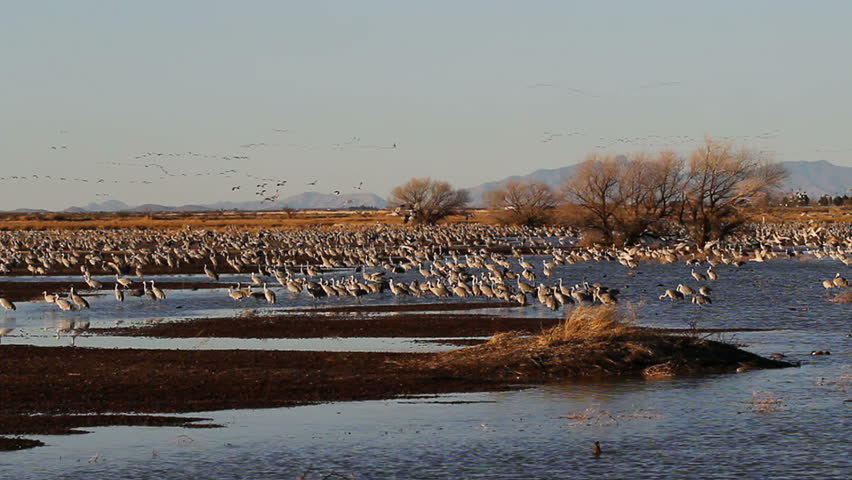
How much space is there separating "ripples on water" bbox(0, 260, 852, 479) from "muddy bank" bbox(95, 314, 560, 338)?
789 cm

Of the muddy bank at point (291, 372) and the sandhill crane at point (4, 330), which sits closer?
the muddy bank at point (291, 372)

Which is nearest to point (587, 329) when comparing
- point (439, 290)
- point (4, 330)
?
point (4, 330)

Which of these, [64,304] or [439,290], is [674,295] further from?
[64,304]

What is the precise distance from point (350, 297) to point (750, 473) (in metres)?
24.0

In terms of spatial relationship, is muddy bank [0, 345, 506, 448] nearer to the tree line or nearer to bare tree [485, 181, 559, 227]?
the tree line

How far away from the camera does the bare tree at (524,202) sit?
103 metres

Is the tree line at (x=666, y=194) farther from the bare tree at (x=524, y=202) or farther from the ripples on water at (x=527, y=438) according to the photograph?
the ripples on water at (x=527, y=438)

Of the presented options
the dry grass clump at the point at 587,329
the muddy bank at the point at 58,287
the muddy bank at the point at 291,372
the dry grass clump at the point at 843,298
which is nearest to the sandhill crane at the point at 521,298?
the dry grass clump at the point at 843,298

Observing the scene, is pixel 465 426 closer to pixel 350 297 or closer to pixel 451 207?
pixel 350 297

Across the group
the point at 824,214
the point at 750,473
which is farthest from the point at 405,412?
the point at 824,214

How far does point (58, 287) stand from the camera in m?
41.7

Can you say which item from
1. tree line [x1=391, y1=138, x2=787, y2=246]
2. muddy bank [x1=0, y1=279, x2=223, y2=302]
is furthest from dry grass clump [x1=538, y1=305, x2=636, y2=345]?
tree line [x1=391, y1=138, x2=787, y2=246]

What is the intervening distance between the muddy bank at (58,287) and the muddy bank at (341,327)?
9822mm

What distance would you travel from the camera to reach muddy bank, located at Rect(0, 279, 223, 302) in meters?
38.0
